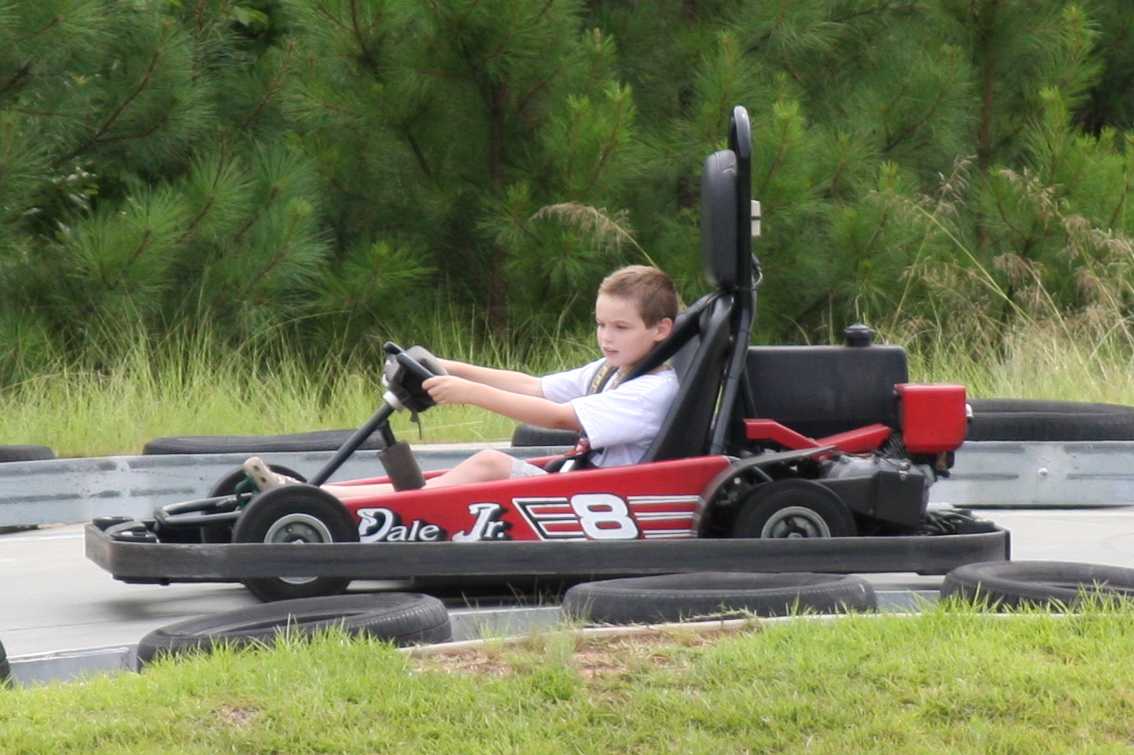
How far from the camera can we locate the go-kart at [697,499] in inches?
168

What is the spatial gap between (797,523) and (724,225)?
91 centimetres

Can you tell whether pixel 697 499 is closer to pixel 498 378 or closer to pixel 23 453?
pixel 498 378

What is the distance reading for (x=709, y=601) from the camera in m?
3.68

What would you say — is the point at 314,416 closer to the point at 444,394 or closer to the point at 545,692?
the point at 444,394

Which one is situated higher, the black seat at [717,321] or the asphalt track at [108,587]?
the black seat at [717,321]

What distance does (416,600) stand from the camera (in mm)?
3699

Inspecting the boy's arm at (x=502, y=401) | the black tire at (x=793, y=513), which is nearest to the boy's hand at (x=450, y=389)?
the boy's arm at (x=502, y=401)

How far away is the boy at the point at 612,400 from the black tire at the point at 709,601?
79cm

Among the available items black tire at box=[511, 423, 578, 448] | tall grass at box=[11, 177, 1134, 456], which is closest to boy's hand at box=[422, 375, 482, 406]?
black tire at box=[511, 423, 578, 448]

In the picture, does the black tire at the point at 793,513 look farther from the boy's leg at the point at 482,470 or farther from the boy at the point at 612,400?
the boy's leg at the point at 482,470

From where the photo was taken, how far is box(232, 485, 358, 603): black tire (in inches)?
168

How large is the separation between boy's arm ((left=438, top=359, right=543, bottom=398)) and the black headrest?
76 cm

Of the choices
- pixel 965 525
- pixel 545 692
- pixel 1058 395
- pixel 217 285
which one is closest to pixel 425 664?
pixel 545 692

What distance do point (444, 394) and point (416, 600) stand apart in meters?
0.84
